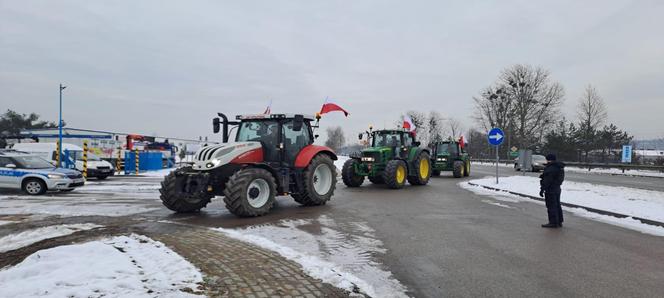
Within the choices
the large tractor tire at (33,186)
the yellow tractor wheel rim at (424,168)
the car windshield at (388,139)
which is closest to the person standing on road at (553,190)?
the car windshield at (388,139)

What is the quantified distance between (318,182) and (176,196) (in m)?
3.82

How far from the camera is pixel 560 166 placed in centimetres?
869

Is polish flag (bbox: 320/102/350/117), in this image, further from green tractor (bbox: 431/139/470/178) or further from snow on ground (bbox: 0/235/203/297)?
green tractor (bbox: 431/139/470/178)

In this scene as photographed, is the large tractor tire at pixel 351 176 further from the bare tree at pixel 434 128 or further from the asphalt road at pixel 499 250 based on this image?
the bare tree at pixel 434 128

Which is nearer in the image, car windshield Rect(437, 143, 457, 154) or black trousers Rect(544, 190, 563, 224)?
black trousers Rect(544, 190, 563, 224)

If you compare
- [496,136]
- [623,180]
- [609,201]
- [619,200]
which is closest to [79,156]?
[496,136]

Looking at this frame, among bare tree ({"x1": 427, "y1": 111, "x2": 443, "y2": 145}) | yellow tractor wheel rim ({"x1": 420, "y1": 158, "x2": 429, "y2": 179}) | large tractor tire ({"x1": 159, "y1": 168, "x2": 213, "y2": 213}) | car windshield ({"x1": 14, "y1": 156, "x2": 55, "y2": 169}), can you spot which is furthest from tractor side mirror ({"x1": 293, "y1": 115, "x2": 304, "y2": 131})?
bare tree ({"x1": 427, "y1": 111, "x2": 443, "y2": 145})

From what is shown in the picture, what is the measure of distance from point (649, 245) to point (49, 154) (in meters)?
27.6

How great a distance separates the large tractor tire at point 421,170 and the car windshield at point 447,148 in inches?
273

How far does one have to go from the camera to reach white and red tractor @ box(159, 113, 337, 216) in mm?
9016

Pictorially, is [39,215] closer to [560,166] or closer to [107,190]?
[107,190]

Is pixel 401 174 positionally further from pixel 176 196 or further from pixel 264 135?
pixel 176 196

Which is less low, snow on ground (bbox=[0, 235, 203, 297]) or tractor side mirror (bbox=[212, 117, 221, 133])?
tractor side mirror (bbox=[212, 117, 221, 133])

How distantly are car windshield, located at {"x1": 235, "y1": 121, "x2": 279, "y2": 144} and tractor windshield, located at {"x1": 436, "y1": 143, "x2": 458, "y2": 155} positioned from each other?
1663 centimetres
